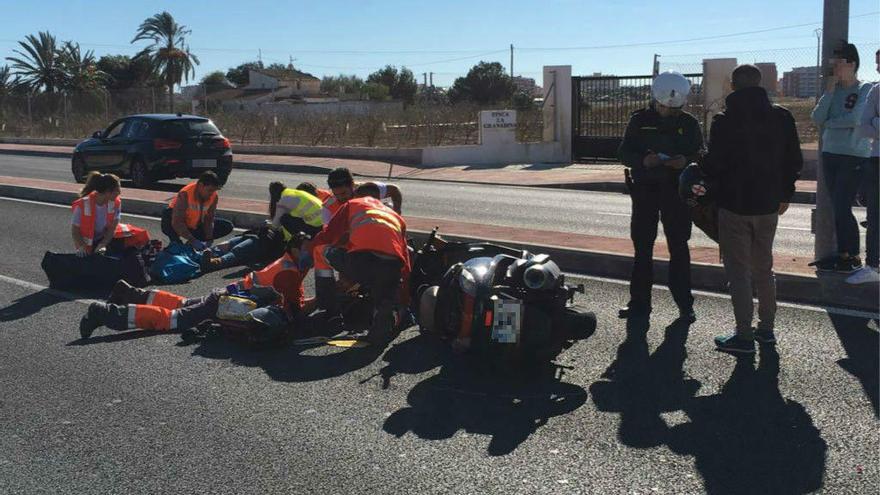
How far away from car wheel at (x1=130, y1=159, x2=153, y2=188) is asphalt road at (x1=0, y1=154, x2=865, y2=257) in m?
0.60

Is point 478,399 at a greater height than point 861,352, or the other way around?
point 861,352

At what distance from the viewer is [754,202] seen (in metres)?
5.88

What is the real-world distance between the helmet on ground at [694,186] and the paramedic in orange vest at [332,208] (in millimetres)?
2472

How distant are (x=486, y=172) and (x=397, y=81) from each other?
193 ft

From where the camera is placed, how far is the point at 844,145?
751 cm

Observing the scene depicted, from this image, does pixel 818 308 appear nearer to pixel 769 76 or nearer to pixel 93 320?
pixel 93 320

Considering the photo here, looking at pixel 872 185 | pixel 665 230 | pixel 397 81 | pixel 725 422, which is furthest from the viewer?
pixel 397 81

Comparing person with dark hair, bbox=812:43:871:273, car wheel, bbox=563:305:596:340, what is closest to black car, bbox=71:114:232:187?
person with dark hair, bbox=812:43:871:273

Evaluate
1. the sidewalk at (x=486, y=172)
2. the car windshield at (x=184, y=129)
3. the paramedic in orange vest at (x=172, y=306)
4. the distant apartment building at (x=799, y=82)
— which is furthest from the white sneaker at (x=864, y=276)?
the car windshield at (x=184, y=129)

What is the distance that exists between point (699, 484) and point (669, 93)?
129 inches

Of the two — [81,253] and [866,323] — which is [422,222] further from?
[866,323]

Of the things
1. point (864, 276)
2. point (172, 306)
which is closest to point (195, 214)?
point (172, 306)

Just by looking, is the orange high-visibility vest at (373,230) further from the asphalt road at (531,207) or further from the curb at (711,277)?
the asphalt road at (531,207)

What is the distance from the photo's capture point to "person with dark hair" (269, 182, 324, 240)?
8.52 m
